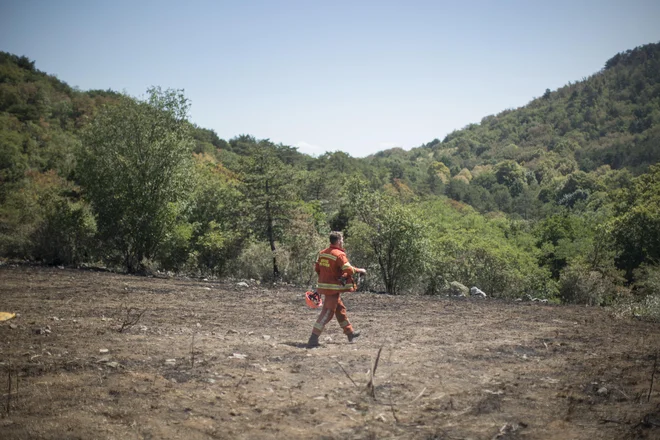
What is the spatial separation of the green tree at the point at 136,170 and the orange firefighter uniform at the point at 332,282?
1541cm

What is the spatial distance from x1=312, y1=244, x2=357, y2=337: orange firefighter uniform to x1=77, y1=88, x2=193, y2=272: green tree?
1541cm

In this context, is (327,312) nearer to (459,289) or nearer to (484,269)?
(459,289)

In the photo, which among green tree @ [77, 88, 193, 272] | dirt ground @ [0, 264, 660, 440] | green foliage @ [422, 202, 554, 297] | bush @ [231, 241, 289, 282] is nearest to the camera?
dirt ground @ [0, 264, 660, 440]

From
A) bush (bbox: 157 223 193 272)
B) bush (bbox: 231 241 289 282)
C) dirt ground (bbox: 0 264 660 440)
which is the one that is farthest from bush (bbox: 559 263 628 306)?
bush (bbox: 157 223 193 272)

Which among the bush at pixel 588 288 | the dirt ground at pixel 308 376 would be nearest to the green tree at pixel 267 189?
the dirt ground at pixel 308 376

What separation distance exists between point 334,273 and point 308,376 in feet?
7.79

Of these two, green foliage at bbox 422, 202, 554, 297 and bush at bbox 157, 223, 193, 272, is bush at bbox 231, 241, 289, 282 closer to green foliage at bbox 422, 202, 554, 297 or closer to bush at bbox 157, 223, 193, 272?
bush at bbox 157, 223, 193, 272

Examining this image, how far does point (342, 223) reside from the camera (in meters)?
59.5

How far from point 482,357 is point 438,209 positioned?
7675 centimetres

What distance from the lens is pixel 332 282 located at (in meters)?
8.62

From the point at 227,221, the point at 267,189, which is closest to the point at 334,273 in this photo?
the point at 267,189

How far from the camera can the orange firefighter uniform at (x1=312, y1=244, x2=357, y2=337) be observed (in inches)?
337

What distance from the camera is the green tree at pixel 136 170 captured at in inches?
851

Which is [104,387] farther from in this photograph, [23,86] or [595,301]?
[23,86]
